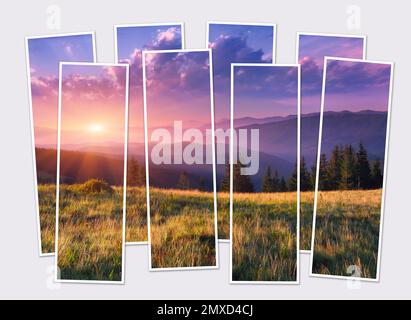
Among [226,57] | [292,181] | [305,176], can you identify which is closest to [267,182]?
[292,181]

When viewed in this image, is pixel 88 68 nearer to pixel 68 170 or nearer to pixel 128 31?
pixel 128 31

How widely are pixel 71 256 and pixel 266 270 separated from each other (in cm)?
324

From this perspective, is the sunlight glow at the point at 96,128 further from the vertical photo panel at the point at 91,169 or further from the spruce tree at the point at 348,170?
the spruce tree at the point at 348,170

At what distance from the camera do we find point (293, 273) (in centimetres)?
862

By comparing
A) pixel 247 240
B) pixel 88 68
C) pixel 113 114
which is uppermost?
pixel 88 68

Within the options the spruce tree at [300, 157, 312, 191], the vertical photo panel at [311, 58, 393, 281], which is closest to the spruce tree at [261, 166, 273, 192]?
the spruce tree at [300, 157, 312, 191]

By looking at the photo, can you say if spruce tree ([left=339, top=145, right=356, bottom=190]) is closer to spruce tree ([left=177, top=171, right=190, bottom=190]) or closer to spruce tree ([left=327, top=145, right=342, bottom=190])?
spruce tree ([left=327, top=145, right=342, bottom=190])

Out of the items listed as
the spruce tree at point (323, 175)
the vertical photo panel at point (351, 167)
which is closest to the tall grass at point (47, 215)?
the vertical photo panel at point (351, 167)

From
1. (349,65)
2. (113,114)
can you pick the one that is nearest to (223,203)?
(113,114)

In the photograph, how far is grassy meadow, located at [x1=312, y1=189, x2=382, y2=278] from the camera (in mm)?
8727

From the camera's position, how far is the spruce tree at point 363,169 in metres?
9.08

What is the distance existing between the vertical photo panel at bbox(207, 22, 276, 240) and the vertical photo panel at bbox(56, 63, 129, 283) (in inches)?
61.3

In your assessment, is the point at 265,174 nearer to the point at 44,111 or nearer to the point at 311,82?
the point at 311,82

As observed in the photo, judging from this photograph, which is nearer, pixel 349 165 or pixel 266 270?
pixel 266 270
